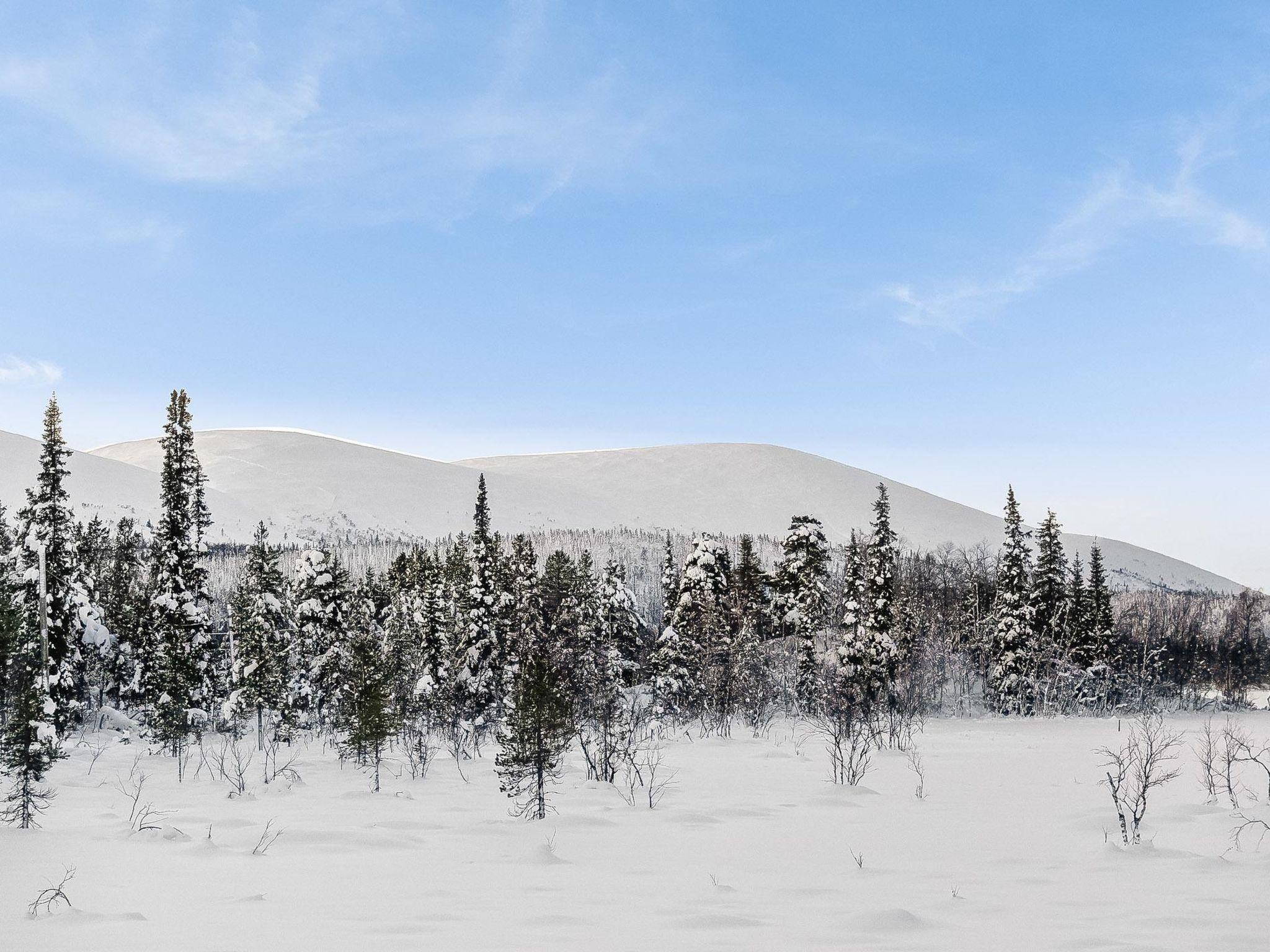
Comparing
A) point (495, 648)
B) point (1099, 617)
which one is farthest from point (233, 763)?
point (1099, 617)

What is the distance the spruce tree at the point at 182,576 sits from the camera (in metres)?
38.1

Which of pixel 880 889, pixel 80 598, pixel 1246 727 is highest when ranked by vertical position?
pixel 80 598

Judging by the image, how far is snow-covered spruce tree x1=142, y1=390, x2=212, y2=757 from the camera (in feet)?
124

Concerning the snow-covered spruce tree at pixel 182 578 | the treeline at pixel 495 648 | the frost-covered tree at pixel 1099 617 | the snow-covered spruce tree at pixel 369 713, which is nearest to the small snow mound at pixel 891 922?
the treeline at pixel 495 648

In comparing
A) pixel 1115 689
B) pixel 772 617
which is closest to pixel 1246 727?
pixel 1115 689

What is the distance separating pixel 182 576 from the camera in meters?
39.7

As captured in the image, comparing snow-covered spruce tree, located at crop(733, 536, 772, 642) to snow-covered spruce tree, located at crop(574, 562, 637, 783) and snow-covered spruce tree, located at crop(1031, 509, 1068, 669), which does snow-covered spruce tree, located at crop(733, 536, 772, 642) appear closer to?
snow-covered spruce tree, located at crop(574, 562, 637, 783)

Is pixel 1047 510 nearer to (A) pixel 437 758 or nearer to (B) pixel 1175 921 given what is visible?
(A) pixel 437 758

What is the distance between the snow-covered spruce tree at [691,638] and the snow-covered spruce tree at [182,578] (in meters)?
20.7

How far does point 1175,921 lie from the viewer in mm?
9008

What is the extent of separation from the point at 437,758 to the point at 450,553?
158 feet

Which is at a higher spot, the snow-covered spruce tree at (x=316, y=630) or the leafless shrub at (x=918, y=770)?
the snow-covered spruce tree at (x=316, y=630)

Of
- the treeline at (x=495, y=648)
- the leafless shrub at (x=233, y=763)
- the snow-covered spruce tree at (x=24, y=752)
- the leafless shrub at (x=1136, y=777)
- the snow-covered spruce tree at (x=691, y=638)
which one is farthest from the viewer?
the snow-covered spruce tree at (x=691, y=638)

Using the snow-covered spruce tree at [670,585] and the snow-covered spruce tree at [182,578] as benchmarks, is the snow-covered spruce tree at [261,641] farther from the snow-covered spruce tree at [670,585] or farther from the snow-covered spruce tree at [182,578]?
the snow-covered spruce tree at [670,585]
